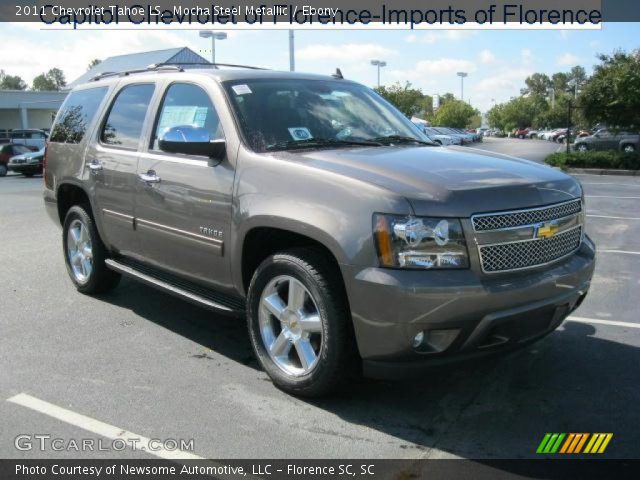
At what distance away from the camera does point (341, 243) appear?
3336 mm

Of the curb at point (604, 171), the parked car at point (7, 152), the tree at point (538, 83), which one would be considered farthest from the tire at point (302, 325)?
the tree at point (538, 83)

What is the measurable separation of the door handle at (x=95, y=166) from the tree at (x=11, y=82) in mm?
145311

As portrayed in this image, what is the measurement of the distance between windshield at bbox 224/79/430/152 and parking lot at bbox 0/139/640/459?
1576mm

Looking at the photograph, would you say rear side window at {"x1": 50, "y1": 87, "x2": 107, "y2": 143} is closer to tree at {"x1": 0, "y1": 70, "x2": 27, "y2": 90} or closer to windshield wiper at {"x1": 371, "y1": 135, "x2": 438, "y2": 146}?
windshield wiper at {"x1": 371, "y1": 135, "x2": 438, "y2": 146}

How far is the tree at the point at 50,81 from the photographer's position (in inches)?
5714

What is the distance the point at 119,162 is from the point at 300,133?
1674 mm

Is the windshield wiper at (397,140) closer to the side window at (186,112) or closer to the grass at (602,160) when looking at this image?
the side window at (186,112)

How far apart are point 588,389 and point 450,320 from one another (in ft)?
4.50

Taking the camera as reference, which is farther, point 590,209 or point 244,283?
point 590,209

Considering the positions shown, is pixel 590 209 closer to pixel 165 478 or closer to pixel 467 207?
pixel 467 207

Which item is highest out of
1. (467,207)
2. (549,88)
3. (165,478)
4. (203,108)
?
(549,88)

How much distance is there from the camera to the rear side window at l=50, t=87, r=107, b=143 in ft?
19.2

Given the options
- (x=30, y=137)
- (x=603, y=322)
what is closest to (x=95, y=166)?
(x=603, y=322)

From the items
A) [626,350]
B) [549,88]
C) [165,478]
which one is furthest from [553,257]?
[549,88]
